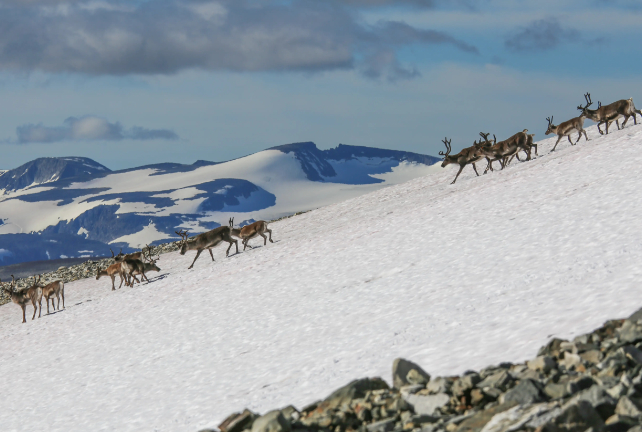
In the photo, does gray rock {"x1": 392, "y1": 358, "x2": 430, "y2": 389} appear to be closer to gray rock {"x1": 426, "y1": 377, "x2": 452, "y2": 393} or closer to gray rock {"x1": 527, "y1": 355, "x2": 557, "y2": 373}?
gray rock {"x1": 426, "y1": 377, "x2": 452, "y2": 393}

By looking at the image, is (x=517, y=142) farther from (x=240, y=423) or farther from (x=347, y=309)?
(x=240, y=423)

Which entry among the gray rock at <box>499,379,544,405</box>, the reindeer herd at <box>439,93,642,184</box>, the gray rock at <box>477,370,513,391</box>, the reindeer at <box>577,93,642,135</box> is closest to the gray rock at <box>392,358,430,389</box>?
the gray rock at <box>477,370,513,391</box>

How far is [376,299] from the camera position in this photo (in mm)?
18797

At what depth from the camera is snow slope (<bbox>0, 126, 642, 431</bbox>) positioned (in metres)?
13.3

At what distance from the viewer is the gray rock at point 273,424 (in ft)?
30.7

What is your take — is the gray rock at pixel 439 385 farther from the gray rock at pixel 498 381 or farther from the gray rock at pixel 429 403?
the gray rock at pixel 498 381

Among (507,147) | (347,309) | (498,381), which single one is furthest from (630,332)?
(507,147)

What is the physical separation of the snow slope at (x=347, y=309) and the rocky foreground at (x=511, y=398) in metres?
1.16

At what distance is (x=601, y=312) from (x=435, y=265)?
910cm

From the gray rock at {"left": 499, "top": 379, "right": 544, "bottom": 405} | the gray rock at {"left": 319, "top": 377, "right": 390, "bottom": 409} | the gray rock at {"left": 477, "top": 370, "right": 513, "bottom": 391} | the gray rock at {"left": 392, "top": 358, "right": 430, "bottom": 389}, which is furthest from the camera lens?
the gray rock at {"left": 392, "top": 358, "right": 430, "bottom": 389}

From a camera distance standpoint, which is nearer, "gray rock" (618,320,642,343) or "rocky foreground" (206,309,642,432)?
"rocky foreground" (206,309,642,432)

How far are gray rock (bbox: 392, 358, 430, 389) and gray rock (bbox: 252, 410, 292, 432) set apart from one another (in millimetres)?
2036

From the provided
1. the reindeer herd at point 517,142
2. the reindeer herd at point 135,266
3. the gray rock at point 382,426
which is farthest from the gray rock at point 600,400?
the reindeer herd at point 517,142

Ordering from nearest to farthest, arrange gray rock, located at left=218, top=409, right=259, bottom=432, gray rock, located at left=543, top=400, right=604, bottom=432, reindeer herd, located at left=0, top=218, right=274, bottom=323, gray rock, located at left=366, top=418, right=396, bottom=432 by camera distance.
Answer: gray rock, located at left=543, top=400, right=604, bottom=432, gray rock, located at left=366, top=418, right=396, bottom=432, gray rock, located at left=218, top=409, right=259, bottom=432, reindeer herd, located at left=0, top=218, right=274, bottom=323
